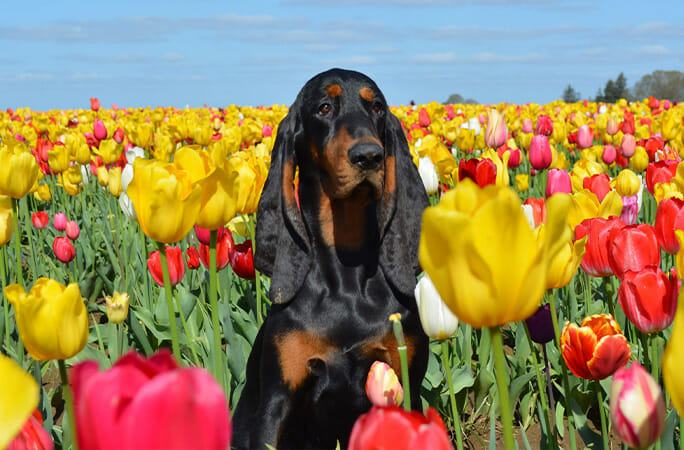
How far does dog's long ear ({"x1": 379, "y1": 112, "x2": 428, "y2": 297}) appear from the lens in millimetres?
3363

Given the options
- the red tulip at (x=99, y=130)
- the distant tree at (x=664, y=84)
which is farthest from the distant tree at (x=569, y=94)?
the red tulip at (x=99, y=130)

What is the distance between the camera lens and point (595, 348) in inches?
81.0

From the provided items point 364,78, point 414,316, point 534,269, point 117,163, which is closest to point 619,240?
point 414,316

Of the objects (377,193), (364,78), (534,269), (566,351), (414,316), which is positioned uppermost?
(364,78)

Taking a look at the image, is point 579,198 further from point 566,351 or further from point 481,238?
point 481,238

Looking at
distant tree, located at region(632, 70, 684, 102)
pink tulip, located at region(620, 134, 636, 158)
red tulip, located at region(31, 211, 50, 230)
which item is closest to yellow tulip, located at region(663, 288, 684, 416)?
pink tulip, located at region(620, 134, 636, 158)

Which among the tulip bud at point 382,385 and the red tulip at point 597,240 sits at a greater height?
the red tulip at point 597,240

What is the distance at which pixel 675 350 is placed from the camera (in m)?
1.04

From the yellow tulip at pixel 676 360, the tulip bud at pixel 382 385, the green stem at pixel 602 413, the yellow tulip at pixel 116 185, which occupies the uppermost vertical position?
the yellow tulip at pixel 676 360

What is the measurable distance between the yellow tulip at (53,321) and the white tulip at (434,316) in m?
0.86

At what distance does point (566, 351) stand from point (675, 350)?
112cm

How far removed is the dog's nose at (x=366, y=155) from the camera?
10.4 ft

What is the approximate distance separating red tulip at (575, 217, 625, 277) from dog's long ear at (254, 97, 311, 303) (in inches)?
45.2

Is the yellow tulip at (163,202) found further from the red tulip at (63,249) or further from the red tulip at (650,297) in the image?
the red tulip at (63,249)
